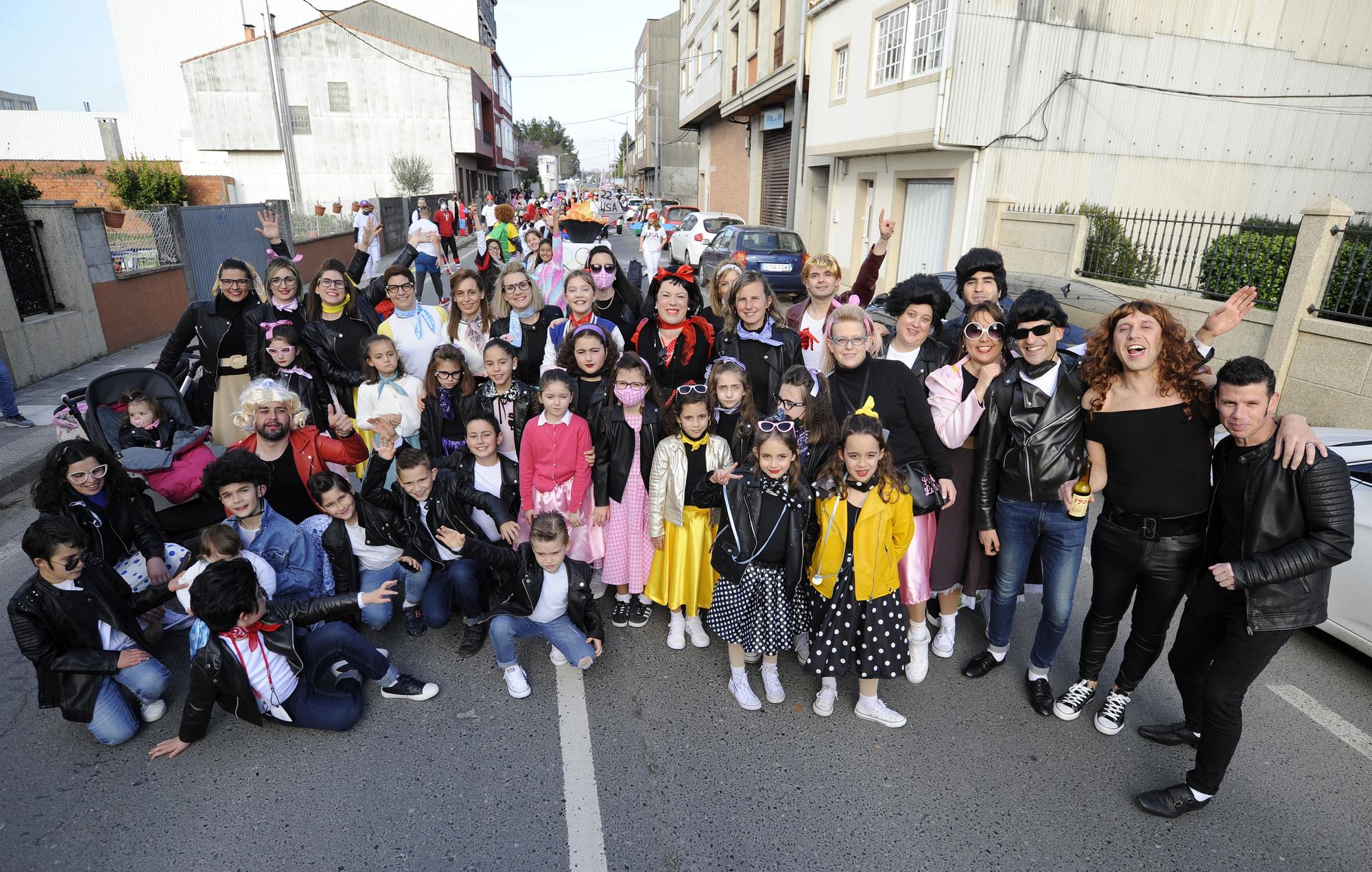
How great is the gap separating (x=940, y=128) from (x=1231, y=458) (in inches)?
455

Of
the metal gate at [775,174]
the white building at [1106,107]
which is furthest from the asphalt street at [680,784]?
the metal gate at [775,174]

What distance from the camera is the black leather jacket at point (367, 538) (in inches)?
151

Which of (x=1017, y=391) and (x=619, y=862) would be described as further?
(x=1017, y=391)

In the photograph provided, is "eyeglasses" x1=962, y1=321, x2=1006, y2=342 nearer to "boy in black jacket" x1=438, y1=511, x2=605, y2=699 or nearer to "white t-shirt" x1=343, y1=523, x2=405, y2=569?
"boy in black jacket" x1=438, y1=511, x2=605, y2=699

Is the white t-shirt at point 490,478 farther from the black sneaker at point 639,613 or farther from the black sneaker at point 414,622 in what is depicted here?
the black sneaker at point 639,613

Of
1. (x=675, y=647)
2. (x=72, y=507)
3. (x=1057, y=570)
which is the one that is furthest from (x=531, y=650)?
(x=1057, y=570)

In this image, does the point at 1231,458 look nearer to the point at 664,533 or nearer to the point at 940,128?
the point at 664,533

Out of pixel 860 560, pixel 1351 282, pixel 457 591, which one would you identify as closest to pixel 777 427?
pixel 860 560

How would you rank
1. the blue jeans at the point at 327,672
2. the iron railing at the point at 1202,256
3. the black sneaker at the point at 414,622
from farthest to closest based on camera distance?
the iron railing at the point at 1202,256, the black sneaker at the point at 414,622, the blue jeans at the point at 327,672

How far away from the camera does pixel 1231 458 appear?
270 cm

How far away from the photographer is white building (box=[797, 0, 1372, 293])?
40.3 ft

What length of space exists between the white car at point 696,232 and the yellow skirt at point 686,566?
14.7 meters

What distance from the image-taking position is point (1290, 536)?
2.53 metres

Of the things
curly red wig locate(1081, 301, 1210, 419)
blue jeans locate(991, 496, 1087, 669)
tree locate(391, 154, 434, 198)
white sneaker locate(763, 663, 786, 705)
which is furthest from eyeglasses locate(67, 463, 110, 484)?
tree locate(391, 154, 434, 198)
